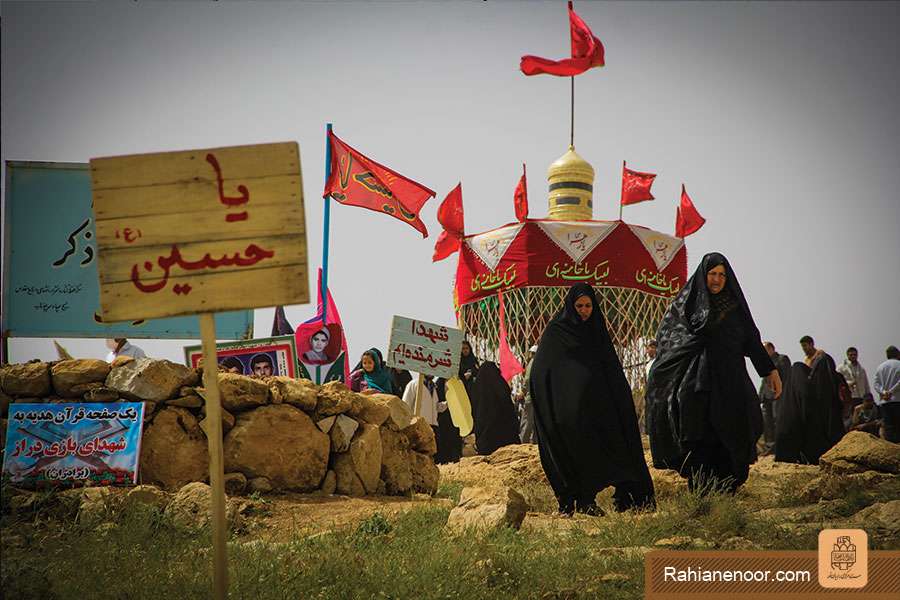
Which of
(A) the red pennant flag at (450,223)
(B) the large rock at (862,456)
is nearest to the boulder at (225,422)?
(B) the large rock at (862,456)

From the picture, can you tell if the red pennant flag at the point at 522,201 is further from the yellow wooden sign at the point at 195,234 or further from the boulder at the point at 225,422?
the yellow wooden sign at the point at 195,234

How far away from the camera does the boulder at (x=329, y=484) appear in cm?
741

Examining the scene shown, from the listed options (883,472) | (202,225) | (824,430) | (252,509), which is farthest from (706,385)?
(824,430)

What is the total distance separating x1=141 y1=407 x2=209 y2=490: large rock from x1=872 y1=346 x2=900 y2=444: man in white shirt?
9.03m

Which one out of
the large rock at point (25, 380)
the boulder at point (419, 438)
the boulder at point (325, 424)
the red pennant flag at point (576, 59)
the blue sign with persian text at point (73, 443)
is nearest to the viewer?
the blue sign with persian text at point (73, 443)

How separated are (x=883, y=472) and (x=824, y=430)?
4.25 meters

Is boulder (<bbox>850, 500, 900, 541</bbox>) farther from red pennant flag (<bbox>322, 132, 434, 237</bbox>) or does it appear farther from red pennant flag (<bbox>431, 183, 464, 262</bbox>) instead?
red pennant flag (<bbox>431, 183, 464, 262</bbox>)

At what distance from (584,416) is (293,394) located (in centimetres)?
224

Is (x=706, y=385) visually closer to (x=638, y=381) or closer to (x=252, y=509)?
(x=252, y=509)

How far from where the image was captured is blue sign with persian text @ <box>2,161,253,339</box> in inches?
301

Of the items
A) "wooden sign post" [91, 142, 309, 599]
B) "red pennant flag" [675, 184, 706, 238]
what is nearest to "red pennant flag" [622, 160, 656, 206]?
"red pennant flag" [675, 184, 706, 238]

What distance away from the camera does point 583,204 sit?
25.2 m

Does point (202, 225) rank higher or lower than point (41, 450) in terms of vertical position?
higher

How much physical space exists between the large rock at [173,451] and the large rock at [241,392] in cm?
28
